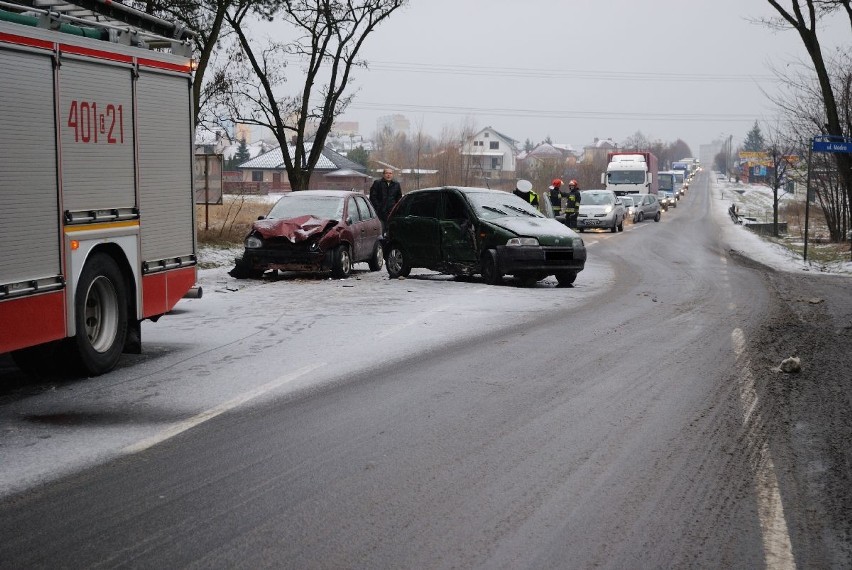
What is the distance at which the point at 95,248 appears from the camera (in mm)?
9281

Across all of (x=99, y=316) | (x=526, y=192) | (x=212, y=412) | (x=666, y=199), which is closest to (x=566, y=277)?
(x=526, y=192)

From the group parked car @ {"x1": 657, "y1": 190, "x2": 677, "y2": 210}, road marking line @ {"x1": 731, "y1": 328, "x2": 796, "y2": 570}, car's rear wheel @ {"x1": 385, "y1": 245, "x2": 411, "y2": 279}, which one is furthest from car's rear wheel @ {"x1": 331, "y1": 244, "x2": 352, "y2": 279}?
parked car @ {"x1": 657, "y1": 190, "x2": 677, "y2": 210}

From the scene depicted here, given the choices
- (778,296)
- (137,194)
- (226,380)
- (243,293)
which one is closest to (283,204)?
(243,293)

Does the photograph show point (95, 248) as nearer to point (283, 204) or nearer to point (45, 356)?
point (45, 356)

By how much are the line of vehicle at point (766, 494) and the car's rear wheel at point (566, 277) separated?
384 inches

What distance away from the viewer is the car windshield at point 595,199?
4281 cm

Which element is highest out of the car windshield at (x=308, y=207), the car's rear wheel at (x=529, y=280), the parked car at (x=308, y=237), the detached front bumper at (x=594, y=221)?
the car windshield at (x=308, y=207)

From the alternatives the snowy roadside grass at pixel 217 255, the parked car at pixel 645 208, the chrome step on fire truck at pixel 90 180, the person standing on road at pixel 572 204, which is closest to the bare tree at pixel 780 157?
the parked car at pixel 645 208

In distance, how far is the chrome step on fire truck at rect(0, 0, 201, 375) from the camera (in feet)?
26.6

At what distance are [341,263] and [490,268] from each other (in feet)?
9.14

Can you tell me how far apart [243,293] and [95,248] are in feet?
25.1

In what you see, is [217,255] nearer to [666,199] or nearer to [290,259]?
[290,259]

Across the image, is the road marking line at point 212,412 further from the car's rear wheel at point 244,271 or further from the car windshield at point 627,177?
the car windshield at point 627,177

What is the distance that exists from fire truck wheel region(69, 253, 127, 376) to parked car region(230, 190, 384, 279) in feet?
30.3
